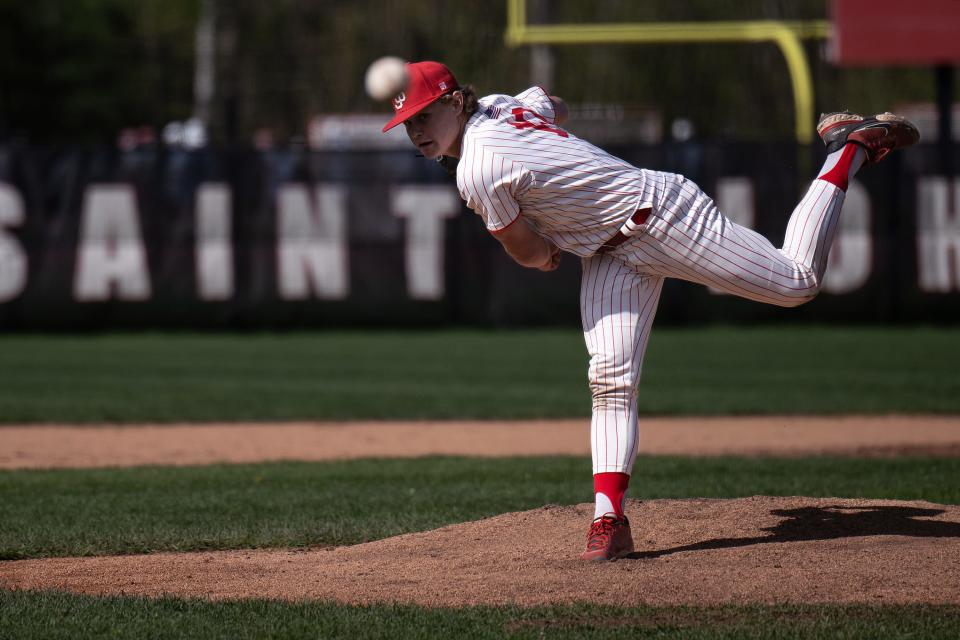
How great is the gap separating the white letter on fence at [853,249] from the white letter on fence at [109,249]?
25.9 feet

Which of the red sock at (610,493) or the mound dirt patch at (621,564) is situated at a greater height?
the red sock at (610,493)

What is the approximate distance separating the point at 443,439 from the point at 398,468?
130cm

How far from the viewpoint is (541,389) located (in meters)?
10.3

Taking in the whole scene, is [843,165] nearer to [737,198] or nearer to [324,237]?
[737,198]

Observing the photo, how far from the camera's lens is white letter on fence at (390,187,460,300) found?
47.0 feet

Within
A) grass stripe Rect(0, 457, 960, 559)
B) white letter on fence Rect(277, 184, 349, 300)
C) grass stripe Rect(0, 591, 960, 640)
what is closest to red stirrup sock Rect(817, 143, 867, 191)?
grass stripe Rect(0, 591, 960, 640)

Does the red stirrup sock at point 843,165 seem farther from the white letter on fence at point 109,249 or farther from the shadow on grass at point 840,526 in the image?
the white letter on fence at point 109,249

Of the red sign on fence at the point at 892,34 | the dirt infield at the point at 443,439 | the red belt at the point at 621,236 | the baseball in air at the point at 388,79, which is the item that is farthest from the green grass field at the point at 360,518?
the red sign on fence at the point at 892,34

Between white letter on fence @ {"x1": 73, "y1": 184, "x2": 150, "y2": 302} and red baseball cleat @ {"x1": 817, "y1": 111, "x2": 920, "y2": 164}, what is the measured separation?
10788mm

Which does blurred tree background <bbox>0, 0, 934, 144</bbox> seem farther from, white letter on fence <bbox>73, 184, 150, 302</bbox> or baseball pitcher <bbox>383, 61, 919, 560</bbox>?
baseball pitcher <bbox>383, 61, 919, 560</bbox>

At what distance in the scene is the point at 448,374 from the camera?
11.2 metres

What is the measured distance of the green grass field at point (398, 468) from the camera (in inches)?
143

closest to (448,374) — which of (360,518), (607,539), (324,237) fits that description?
(324,237)

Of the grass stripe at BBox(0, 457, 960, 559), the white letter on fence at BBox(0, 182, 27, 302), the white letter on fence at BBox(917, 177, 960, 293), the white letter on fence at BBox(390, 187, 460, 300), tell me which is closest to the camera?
the grass stripe at BBox(0, 457, 960, 559)
